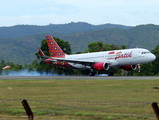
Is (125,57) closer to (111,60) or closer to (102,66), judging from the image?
(111,60)

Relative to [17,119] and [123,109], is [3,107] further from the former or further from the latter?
[123,109]

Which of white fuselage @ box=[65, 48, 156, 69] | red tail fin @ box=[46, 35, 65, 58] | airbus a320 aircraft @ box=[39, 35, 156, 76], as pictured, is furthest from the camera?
red tail fin @ box=[46, 35, 65, 58]

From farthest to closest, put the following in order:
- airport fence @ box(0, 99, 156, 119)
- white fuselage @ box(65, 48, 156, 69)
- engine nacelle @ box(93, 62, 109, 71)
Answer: engine nacelle @ box(93, 62, 109, 71)
white fuselage @ box(65, 48, 156, 69)
airport fence @ box(0, 99, 156, 119)

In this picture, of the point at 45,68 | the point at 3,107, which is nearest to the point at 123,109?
the point at 3,107

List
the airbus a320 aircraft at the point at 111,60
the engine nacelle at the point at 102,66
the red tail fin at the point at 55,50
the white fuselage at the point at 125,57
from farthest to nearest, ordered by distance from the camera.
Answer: the red tail fin at the point at 55,50
the engine nacelle at the point at 102,66
the airbus a320 aircraft at the point at 111,60
the white fuselage at the point at 125,57

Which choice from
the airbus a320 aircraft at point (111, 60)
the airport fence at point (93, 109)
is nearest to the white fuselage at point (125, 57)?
the airbus a320 aircraft at point (111, 60)

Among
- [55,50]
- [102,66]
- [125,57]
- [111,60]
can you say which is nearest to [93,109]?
[125,57]

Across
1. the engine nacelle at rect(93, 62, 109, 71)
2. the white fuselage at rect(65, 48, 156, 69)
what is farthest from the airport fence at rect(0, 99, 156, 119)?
the engine nacelle at rect(93, 62, 109, 71)

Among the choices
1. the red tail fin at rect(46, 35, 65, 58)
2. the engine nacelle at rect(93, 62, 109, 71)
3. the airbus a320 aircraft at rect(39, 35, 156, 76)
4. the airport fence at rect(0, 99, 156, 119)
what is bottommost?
the airport fence at rect(0, 99, 156, 119)

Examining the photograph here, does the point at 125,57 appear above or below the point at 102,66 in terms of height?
above

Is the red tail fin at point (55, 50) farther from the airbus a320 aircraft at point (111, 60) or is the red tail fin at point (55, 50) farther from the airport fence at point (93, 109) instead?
the airport fence at point (93, 109)

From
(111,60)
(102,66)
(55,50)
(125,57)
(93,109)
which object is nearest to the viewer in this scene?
(93,109)

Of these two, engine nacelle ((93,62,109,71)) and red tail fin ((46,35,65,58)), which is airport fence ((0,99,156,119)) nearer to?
engine nacelle ((93,62,109,71))

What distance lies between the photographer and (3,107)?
23.5 m
